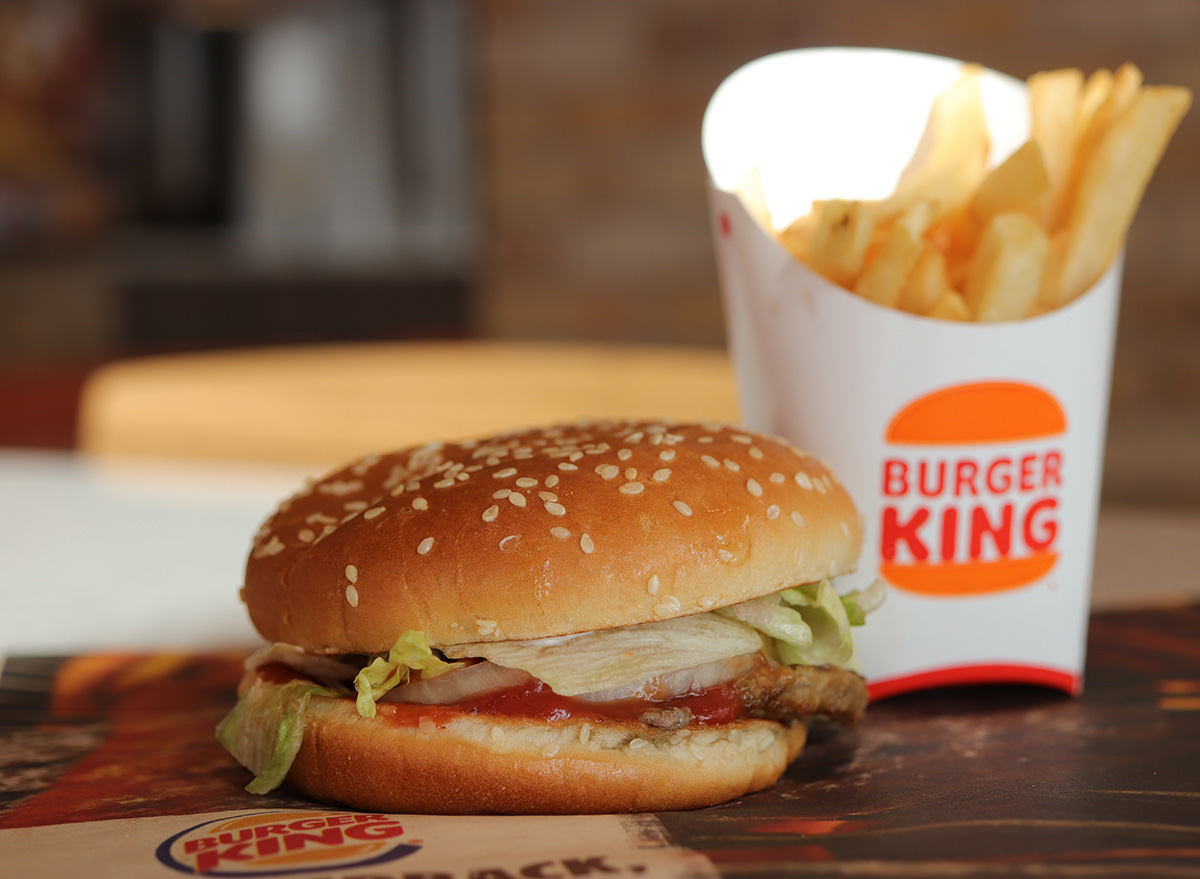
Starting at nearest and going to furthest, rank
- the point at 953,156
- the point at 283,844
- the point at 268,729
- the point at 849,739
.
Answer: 1. the point at 283,844
2. the point at 268,729
3. the point at 849,739
4. the point at 953,156

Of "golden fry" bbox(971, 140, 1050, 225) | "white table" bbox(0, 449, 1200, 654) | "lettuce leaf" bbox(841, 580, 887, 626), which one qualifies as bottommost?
"white table" bbox(0, 449, 1200, 654)

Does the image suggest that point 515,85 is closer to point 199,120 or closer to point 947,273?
point 947,273

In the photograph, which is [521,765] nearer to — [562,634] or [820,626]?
[562,634]

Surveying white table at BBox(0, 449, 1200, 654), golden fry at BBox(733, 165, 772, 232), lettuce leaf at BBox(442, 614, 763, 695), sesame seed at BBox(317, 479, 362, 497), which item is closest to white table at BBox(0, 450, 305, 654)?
white table at BBox(0, 449, 1200, 654)

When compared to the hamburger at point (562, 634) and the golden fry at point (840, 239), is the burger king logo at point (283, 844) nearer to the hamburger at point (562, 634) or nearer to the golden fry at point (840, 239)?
the hamburger at point (562, 634)

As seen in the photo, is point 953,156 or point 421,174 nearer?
point 953,156

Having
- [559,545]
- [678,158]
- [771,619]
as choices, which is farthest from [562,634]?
[678,158]

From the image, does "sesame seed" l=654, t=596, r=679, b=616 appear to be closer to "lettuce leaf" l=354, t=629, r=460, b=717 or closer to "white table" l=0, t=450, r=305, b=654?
"lettuce leaf" l=354, t=629, r=460, b=717
